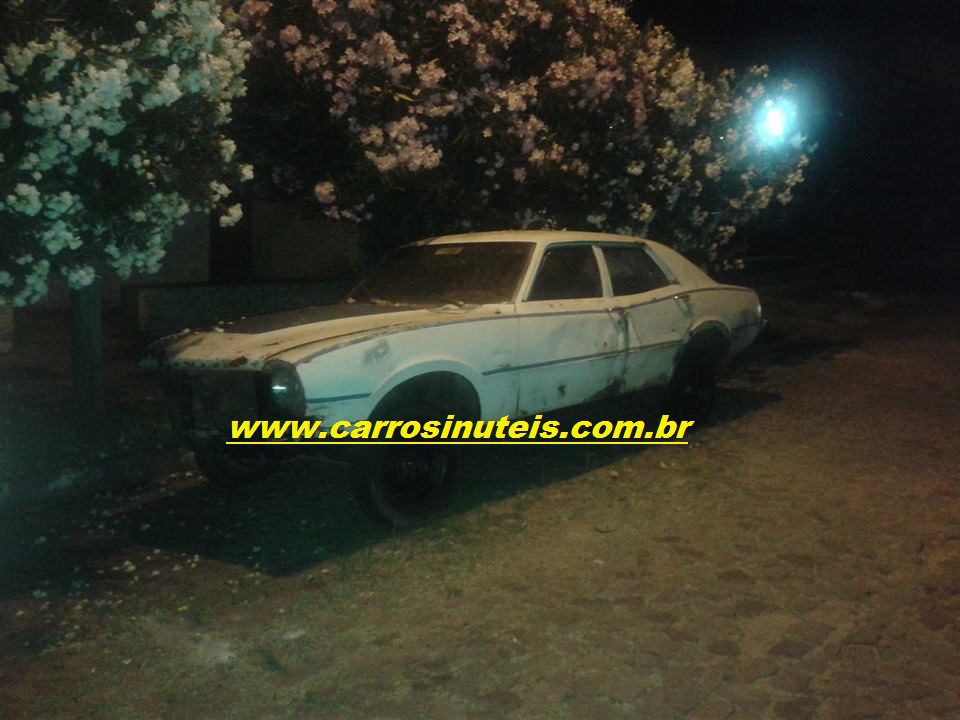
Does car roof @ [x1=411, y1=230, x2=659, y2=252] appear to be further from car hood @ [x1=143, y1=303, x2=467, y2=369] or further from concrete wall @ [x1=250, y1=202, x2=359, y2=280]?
concrete wall @ [x1=250, y1=202, x2=359, y2=280]

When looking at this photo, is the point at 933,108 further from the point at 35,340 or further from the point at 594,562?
the point at 594,562

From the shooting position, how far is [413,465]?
5980 mm

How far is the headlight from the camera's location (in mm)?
5281

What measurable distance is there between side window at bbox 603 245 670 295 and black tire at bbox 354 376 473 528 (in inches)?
77.1

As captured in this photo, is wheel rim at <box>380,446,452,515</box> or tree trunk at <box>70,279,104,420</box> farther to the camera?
tree trunk at <box>70,279,104,420</box>

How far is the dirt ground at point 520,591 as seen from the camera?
158 inches

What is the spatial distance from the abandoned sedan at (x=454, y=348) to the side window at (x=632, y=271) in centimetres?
1

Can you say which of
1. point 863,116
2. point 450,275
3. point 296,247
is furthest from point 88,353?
point 863,116

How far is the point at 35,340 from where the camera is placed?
11484 mm

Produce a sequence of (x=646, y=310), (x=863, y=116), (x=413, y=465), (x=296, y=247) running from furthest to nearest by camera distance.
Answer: (x=863, y=116), (x=296, y=247), (x=646, y=310), (x=413, y=465)

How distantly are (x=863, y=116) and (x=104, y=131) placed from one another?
21035 millimetres

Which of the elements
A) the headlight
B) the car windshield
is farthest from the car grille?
the car windshield

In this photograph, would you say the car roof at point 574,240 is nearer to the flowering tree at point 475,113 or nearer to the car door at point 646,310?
the car door at point 646,310

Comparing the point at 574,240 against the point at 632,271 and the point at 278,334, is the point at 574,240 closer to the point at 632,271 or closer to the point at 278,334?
the point at 632,271
